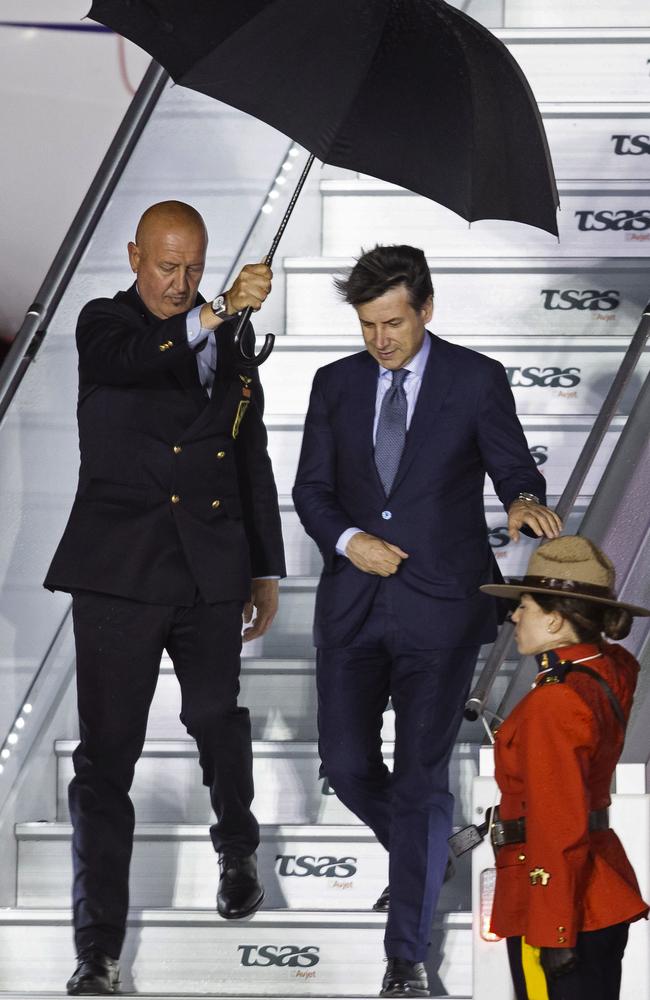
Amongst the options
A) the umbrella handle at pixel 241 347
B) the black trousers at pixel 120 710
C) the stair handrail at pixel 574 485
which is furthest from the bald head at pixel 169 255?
the stair handrail at pixel 574 485

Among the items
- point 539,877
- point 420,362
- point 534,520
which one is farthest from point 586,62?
point 539,877

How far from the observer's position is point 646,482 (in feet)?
14.6

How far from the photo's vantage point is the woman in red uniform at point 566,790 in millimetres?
3057

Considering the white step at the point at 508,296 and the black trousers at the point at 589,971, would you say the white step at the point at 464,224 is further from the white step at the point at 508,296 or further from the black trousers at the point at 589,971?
the black trousers at the point at 589,971

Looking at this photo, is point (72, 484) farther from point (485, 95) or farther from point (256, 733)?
point (485, 95)

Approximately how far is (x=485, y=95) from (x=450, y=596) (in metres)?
1.11

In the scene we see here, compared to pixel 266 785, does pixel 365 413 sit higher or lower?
higher

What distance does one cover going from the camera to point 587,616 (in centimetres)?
326

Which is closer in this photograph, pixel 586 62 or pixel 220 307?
pixel 220 307

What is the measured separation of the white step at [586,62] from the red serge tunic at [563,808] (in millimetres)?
3906

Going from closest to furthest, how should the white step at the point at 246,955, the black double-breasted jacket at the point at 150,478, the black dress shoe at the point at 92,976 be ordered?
the black dress shoe at the point at 92,976
the black double-breasted jacket at the point at 150,478
the white step at the point at 246,955

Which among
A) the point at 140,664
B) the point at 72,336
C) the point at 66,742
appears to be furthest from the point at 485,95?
the point at 66,742

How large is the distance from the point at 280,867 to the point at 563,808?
1.66 m

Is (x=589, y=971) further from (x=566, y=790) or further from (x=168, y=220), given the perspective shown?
(x=168, y=220)
